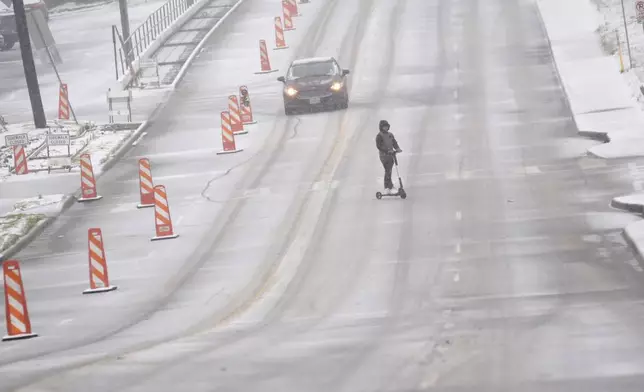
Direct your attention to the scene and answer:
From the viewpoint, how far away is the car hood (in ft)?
130

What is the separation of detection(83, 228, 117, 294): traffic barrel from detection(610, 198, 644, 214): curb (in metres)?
8.76

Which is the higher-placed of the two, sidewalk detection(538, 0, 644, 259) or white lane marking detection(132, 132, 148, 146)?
sidewalk detection(538, 0, 644, 259)

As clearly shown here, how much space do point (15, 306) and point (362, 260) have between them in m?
5.47

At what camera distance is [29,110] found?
48906 mm

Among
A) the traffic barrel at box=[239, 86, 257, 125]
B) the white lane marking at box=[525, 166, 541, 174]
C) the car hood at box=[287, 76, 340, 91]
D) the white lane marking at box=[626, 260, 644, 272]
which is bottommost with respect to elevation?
the traffic barrel at box=[239, 86, 257, 125]

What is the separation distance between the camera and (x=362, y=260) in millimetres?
22609

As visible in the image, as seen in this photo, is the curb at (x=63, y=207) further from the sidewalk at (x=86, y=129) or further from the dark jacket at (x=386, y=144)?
the dark jacket at (x=386, y=144)

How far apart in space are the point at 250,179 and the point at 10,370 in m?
14.2

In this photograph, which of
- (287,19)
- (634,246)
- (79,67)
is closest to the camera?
(634,246)

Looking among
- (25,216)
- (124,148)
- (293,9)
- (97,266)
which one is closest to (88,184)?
(25,216)

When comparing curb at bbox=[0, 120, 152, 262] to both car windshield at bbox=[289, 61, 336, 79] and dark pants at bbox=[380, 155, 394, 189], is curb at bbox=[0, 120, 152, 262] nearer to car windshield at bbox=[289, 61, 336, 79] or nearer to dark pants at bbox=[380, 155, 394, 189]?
car windshield at bbox=[289, 61, 336, 79]

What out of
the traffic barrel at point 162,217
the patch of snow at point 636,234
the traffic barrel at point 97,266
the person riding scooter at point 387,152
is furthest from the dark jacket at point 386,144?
the traffic barrel at point 97,266

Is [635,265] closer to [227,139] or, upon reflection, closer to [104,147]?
[227,139]

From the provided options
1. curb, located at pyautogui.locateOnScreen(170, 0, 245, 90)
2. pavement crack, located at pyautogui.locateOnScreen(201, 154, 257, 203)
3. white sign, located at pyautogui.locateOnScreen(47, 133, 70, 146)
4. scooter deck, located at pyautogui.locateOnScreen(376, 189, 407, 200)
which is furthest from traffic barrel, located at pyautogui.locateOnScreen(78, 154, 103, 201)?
curb, located at pyautogui.locateOnScreen(170, 0, 245, 90)
